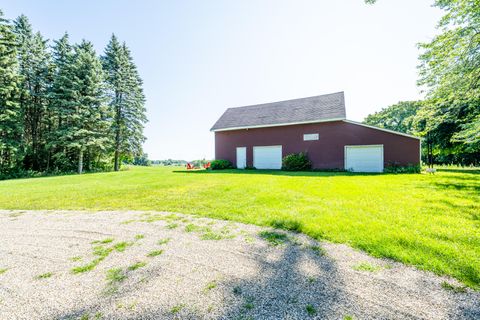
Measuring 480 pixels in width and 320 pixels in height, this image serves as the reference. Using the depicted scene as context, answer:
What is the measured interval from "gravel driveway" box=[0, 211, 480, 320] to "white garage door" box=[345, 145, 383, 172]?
1313 cm

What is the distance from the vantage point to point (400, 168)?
12859 mm

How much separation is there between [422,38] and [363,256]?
1120cm

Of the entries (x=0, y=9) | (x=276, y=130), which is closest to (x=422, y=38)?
(x=276, y=130)

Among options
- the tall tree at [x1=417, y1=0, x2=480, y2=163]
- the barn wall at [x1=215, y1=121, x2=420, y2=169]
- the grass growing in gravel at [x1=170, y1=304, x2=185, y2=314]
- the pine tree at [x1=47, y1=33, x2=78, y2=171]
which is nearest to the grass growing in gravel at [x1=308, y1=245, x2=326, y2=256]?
the grass growing in gravel at [x1=170, y1=304, x2=185, y2=314]

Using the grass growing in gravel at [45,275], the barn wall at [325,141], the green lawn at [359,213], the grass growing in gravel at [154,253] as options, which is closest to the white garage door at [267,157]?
the barn wall at [325,141]

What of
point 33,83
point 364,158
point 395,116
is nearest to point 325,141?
point 364,158

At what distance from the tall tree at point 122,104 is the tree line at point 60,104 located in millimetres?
89

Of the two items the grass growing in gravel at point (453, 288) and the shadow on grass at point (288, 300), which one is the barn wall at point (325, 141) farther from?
the shadow on grass at point (288, 300)

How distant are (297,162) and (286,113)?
4596 mm

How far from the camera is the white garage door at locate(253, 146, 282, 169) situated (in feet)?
55.3

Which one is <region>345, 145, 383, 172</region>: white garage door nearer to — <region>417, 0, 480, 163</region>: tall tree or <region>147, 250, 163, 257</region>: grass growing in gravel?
<region>417, 0, 480, 163</region>: tall tree

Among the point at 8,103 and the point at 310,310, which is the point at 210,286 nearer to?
the point at 310,310

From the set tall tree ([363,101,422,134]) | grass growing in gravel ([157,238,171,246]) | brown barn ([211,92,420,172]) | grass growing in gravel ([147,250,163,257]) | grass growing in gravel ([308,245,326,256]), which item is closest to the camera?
grass growing in gravel ([308,245,326,256])

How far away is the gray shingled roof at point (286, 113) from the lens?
1562 cm
